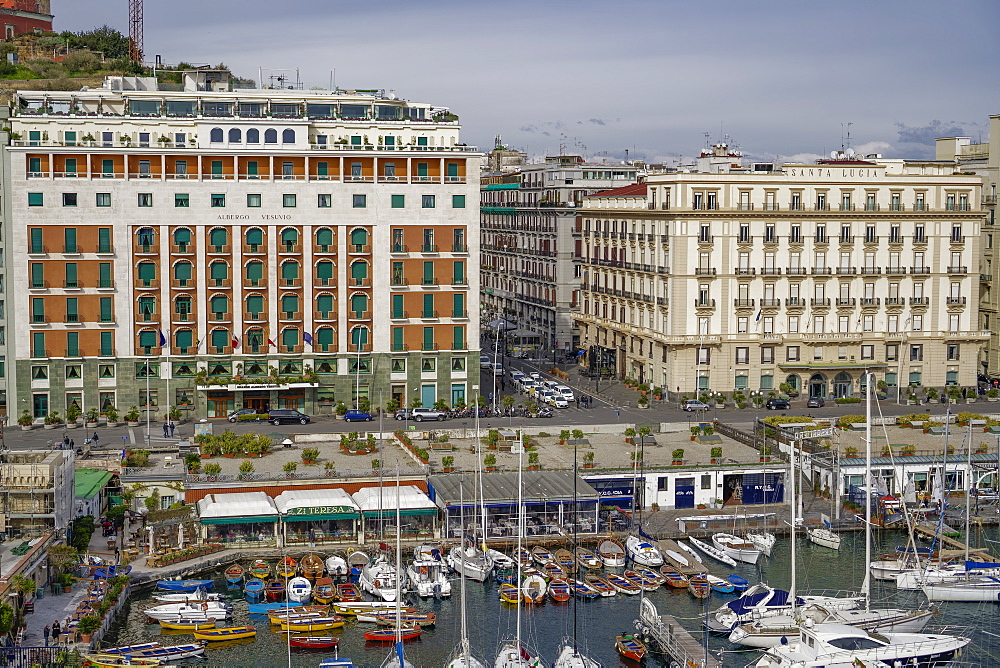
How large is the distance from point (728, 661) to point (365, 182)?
5181cm

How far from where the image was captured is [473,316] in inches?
4038

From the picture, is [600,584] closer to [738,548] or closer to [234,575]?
[738,548]

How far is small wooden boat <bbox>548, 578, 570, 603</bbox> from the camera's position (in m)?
65.3

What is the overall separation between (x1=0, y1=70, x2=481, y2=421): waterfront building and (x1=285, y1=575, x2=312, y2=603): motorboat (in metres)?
33.3

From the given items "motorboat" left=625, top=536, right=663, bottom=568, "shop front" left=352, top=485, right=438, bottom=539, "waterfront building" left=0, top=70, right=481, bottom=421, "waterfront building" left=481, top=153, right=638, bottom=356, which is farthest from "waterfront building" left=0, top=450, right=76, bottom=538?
"waterfront building" left=481, top=153, right=638, bottom=356

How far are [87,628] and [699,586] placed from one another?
2783cm

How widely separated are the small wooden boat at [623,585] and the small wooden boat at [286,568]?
15.2m

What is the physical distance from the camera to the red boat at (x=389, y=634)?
197 feet

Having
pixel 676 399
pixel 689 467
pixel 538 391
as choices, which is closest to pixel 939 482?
pixel 689 467

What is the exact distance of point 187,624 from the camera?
6112 cm

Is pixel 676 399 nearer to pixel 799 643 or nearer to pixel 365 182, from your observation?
pixel 365 182

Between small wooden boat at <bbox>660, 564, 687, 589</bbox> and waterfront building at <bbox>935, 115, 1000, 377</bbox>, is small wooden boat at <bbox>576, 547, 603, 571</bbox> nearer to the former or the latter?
small wooden boat at <bbox>660, 564, 687, 589</bbox>

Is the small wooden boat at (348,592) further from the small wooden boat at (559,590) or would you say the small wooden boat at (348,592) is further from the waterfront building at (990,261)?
the waterfront building at (990,261)

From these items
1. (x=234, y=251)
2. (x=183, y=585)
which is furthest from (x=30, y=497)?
(x=234, y=251)
